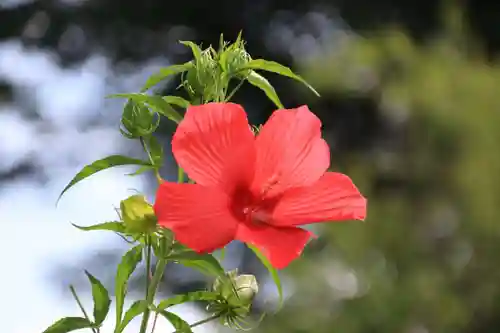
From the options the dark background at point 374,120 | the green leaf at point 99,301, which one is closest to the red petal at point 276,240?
the green leaf at point 99,301

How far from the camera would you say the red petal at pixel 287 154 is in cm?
46

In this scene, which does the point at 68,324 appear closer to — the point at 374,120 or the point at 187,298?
the point at 187,298

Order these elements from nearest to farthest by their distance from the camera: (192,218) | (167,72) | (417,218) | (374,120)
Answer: (192,218) < (167,72) < (417,218) < (374,120)

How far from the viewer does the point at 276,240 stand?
43 cm

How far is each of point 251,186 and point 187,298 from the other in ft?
0.24

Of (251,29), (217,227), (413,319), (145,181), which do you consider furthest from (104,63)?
(217,227)

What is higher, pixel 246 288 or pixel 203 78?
pixel 203 78

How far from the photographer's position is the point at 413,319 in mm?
3398

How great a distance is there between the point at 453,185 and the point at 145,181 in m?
1.19

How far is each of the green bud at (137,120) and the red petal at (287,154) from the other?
0.21 ft

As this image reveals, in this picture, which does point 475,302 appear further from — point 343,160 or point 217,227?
point 217,227

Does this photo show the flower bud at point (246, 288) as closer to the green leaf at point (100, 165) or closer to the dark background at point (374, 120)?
the green leaf at point (100, 165)

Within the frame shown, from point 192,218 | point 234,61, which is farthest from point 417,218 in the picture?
point 192,218

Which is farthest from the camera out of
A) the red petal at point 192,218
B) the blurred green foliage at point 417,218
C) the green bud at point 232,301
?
the blurred green foliage at point 417,218
